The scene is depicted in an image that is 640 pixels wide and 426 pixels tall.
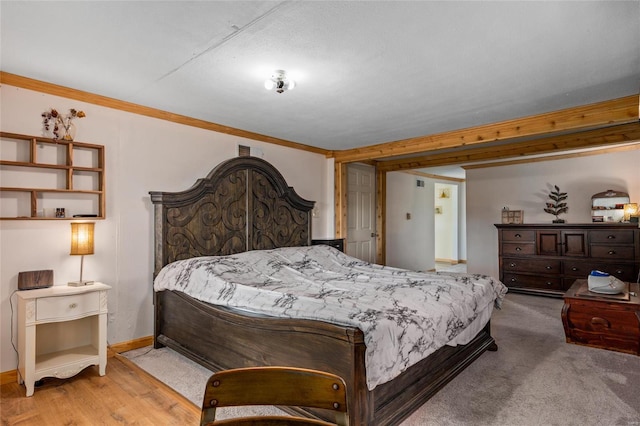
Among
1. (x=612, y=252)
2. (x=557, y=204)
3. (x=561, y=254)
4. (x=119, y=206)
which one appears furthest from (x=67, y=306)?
(x=557, y=204)

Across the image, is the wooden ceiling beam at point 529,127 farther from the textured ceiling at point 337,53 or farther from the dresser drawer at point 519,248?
the dresser drawer at point 519,248

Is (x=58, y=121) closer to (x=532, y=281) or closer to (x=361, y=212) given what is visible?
(x=361, y=212)

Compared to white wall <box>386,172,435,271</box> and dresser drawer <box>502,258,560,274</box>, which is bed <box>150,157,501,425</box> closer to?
white wall <box>386,172,435,271</box>

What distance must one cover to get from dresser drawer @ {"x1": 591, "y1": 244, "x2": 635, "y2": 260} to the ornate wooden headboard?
167 inches

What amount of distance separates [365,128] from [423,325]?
2628 mm

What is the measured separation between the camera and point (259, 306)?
2400 millimetres

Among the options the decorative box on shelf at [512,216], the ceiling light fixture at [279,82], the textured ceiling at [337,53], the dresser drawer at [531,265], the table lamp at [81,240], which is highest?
the textured ceiling at [337,53]

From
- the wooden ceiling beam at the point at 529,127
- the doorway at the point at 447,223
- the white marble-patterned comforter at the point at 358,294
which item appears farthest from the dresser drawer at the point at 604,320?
the doorway at the point at 447,223

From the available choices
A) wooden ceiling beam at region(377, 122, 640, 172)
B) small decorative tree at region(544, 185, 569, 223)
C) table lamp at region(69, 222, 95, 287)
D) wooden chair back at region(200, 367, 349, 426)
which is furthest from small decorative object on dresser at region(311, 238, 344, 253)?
wooden chair back at region(200, 367, 349, 426)

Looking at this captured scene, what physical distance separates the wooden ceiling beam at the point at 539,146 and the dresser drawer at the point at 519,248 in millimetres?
1539

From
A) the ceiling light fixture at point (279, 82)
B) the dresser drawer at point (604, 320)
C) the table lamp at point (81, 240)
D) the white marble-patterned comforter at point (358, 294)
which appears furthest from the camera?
the dresser drawer at point (604, 320)

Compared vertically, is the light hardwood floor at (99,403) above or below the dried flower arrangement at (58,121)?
below

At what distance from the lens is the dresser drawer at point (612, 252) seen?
488 centimetres

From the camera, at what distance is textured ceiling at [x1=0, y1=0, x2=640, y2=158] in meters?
1.86
